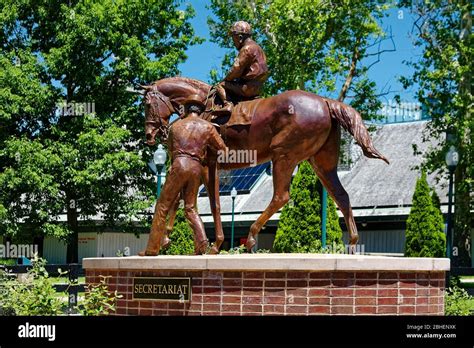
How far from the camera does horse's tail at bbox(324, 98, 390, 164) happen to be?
1199 cm

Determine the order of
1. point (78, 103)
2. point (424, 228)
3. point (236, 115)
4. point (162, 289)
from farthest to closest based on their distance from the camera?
point (78, 103), point (424, 228), point (236, 115), point (162, 289)

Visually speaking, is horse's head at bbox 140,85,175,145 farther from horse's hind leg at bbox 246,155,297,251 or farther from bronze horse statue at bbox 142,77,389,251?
horse's hind leg at bbox 246,155,297,251

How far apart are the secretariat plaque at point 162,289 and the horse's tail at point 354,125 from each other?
11.4 ft

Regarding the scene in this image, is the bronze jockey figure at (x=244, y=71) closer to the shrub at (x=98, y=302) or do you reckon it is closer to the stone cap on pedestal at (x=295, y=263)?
the stone cap on pedestal at (x=295, y=263)

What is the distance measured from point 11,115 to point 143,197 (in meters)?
6.28

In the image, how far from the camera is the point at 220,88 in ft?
42.3

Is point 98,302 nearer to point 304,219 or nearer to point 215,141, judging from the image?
point 215,141

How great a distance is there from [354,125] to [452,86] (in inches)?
840

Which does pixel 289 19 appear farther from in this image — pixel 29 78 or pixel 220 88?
pixel 220 88

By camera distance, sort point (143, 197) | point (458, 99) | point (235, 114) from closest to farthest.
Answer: point (235, 114), point (458, 99), point (143, 197)

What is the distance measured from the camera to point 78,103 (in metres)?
31.5

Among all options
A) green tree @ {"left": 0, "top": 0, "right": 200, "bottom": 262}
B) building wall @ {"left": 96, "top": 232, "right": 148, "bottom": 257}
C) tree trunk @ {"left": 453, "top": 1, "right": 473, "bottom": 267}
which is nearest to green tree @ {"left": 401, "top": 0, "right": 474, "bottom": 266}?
tree trunk @ {"left": 453, "top": 1, "right": 473, "bottom": 267}

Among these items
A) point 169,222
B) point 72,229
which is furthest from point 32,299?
point 72,229
